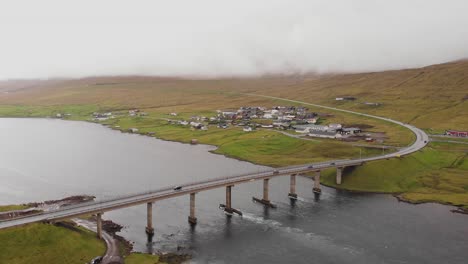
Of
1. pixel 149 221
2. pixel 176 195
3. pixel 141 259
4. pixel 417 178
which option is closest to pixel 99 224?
pixel 149 221

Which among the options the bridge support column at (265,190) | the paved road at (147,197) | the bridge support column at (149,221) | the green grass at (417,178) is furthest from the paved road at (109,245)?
the green grass at (417,178)

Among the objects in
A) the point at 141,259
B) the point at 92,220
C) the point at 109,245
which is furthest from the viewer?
the point at 92,220

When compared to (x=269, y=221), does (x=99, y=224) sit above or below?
above

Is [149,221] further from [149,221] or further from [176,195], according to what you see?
[176,195]

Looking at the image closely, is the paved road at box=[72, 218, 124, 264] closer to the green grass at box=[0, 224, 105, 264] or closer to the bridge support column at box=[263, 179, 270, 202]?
the green grass at box=[0, 224, 105, 264]

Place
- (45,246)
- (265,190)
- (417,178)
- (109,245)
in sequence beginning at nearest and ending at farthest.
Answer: (45,246), (109,245), (265,190), (417,178)

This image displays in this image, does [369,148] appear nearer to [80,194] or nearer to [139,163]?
[139,163]

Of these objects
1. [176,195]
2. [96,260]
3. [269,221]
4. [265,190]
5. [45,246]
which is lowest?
[269,221]
